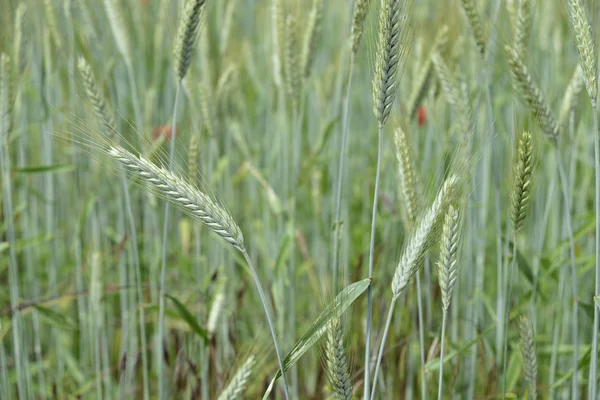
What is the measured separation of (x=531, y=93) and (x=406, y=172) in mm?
294

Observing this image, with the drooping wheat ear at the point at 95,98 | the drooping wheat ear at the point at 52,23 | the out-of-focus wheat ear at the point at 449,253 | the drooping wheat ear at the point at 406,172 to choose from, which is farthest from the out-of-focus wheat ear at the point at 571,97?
the drooping wheat ear at the point at 52,23

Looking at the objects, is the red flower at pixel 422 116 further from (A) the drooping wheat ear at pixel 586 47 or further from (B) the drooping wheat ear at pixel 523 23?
(A) the drooping wheat ear at pixel 586 47

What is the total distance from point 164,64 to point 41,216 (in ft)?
2.10

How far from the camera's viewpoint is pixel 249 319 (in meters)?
2.03

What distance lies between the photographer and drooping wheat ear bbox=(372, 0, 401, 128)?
2.99 ft

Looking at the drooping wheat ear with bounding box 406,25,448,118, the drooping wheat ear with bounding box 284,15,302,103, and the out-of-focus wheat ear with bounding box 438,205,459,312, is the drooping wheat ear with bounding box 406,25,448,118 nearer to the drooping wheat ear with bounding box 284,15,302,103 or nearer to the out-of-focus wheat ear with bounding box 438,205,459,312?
the drooping wheat ear with bounding box 284,15,302,103

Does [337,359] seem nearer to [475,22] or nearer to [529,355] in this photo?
[529,355]

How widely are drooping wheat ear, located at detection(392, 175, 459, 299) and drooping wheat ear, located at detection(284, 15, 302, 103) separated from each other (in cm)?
64

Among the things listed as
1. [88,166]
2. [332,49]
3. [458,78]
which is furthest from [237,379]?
[332,49]

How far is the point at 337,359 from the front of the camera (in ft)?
3.00

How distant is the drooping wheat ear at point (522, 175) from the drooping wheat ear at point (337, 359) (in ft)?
1.13

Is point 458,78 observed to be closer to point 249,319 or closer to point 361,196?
point 361,196

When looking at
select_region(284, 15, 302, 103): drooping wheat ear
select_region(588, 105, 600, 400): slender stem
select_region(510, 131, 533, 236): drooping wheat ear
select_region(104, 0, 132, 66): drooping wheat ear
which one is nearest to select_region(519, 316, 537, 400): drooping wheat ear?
select_region(588, 105, 600, 400): slender stem

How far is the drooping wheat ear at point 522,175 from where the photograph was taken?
103 cm
